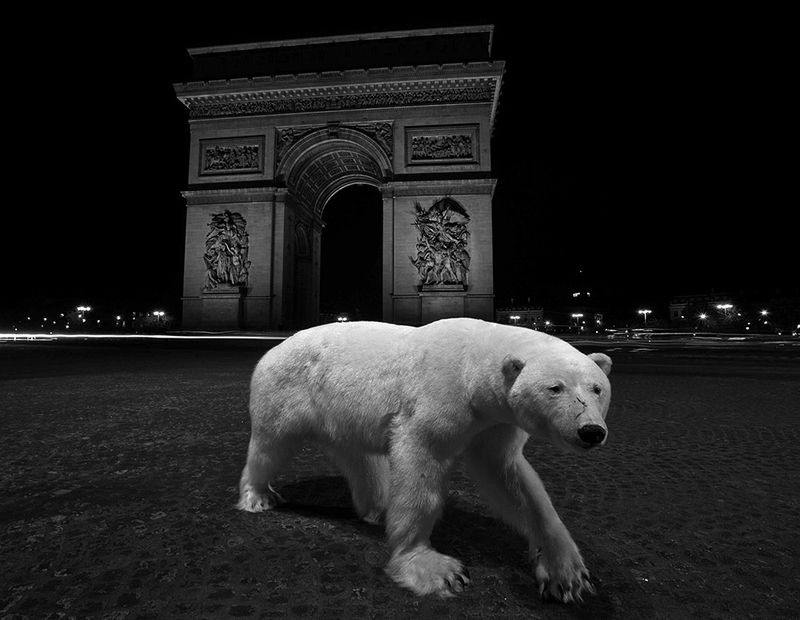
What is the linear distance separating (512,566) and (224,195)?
21.1 m

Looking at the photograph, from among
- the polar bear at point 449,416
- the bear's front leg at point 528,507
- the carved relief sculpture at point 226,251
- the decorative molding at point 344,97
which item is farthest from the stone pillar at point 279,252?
the bear's front leg at point 528,507

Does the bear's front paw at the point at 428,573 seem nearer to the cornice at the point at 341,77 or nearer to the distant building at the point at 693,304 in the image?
the cornice at the point at 341,77

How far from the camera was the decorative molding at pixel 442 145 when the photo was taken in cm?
1922

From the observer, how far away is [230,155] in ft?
67.8

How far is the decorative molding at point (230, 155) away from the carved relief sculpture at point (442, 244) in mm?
7863

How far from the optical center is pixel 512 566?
171 cm

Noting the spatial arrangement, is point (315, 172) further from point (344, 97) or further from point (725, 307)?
point (725, 307)

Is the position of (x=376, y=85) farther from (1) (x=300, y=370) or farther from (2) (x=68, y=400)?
(1) (x=300, y=370)

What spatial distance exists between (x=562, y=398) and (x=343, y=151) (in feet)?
72.6

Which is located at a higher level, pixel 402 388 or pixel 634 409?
pixel 402 388

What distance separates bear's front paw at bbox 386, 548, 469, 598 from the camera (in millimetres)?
1535

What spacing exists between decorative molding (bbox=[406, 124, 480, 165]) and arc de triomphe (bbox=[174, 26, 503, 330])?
4 cm

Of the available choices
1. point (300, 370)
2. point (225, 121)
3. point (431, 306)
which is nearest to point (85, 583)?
point (300, 370)

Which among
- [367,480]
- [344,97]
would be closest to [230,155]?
[344,97]
